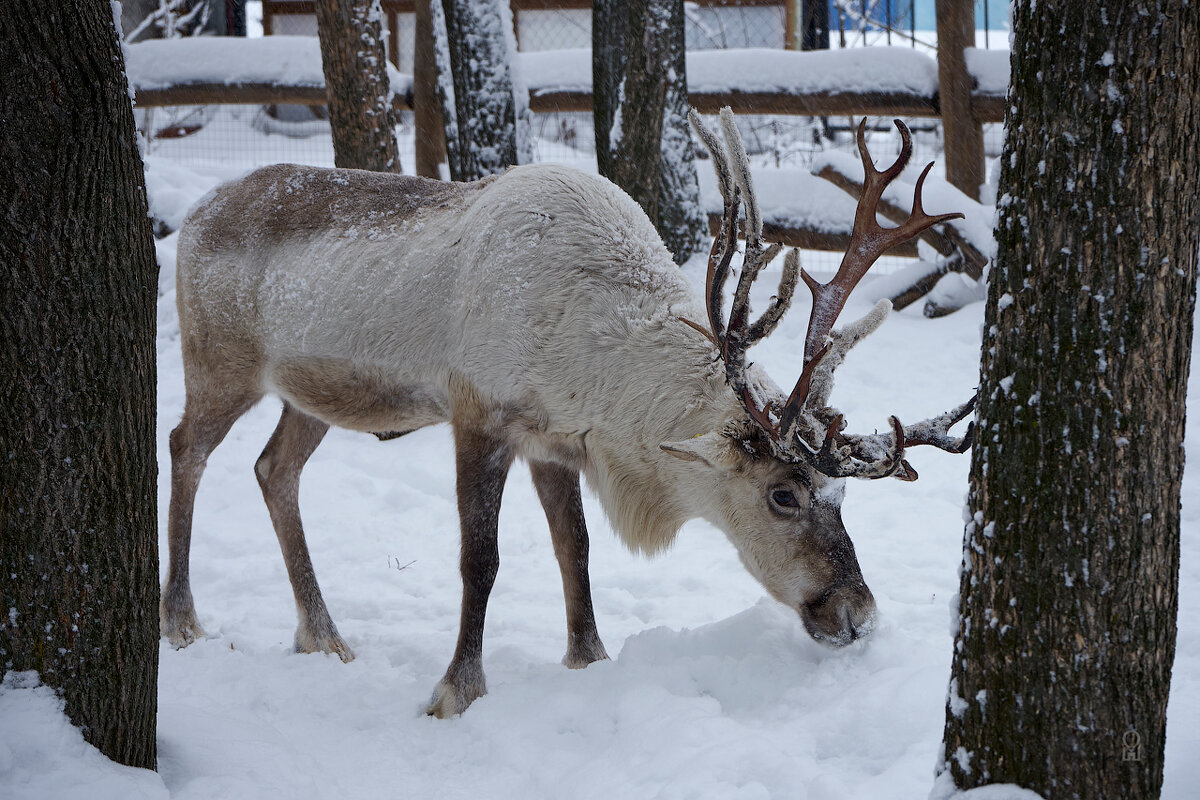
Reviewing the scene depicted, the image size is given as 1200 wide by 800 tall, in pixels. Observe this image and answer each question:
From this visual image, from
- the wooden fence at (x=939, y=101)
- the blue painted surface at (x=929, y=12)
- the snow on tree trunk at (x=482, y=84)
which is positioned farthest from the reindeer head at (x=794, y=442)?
the blue painted surface at (x=929, y=12)

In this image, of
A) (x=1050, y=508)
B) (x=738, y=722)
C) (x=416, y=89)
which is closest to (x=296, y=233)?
(x=738, y=722)

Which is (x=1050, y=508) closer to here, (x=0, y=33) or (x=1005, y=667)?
(x=1005, y=667)

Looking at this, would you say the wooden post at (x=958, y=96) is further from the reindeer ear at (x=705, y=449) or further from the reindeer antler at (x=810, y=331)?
the reindeer ear at (x=705, y=449)

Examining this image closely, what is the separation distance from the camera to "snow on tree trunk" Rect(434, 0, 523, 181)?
5.97 meters

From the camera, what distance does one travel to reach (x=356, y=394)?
3.70 meters

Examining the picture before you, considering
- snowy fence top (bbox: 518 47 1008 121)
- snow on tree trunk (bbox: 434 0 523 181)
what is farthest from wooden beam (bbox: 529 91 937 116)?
snow on tree trunk (bbox: 434 0 523 181)

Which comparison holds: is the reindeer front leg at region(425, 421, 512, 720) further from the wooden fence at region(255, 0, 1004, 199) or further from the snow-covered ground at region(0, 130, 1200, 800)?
the wooden fence at region(255, 0, 1004, 199)

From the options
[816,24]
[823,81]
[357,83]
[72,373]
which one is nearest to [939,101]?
[823,81]

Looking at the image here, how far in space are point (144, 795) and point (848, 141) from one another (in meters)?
12.2

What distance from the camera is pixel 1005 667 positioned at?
1.88 meters

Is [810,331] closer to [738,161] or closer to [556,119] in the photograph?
[738,161]

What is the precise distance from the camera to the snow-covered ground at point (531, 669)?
2398mm

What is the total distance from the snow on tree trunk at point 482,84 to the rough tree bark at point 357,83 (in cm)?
41

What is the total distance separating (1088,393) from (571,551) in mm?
2206
